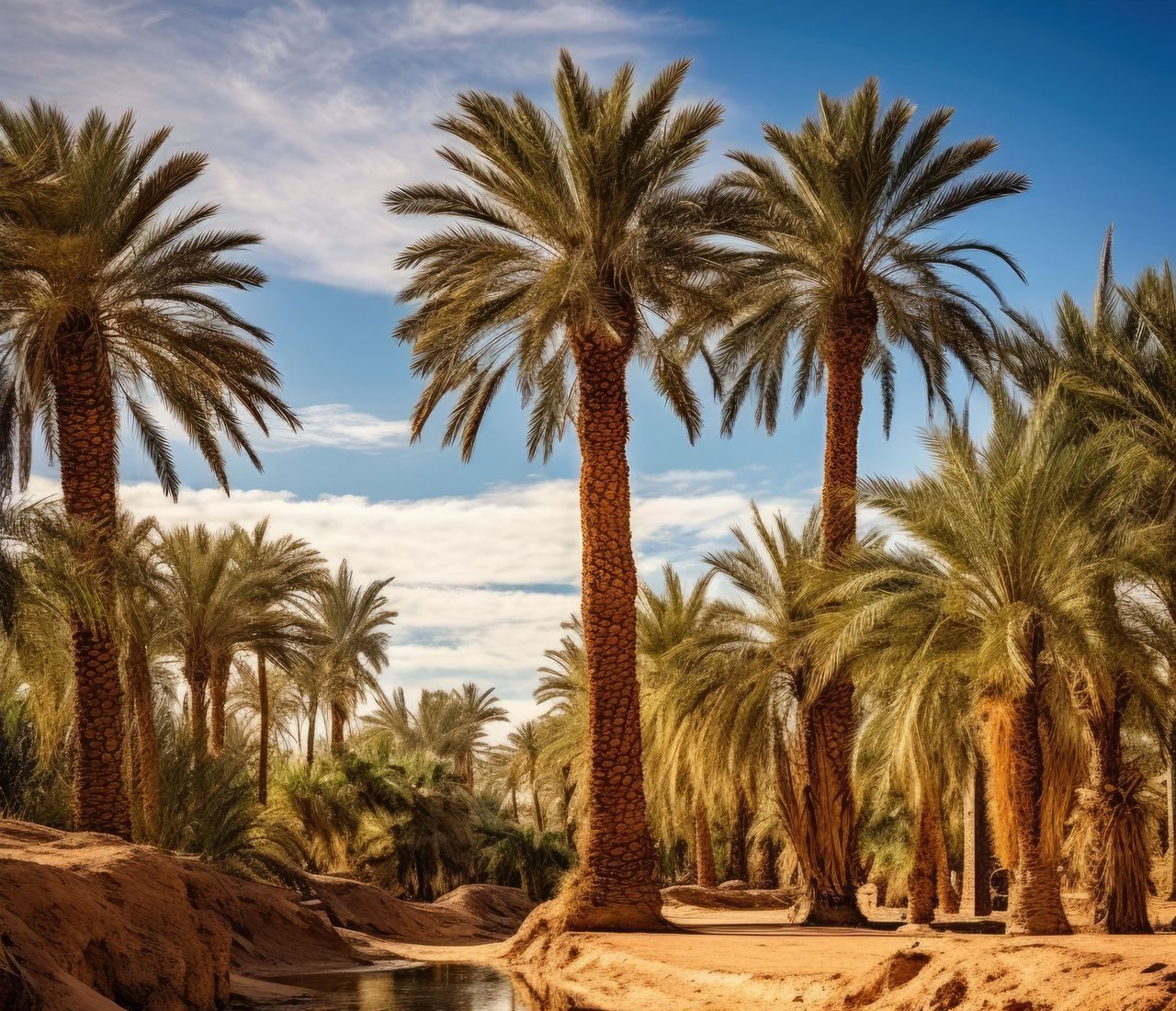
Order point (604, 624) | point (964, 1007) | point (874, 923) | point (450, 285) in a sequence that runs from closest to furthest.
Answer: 1. point (964, 1007)
2. point (604, 624)
3. point (450, 285)
4. point (874, 923)

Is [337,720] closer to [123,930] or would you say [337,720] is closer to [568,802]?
[568,802]

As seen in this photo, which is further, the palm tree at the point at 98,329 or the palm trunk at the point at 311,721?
the palm trunk at the point at 311,721

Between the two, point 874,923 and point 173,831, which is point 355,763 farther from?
point 874,923

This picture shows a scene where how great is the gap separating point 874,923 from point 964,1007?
1655 centimetres

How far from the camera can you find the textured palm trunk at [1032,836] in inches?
674

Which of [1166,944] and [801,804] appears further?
[801,804]

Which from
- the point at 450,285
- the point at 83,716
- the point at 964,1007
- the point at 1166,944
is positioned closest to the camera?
the point at 964,1007

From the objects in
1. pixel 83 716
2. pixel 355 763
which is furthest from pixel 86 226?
pixel 355 763

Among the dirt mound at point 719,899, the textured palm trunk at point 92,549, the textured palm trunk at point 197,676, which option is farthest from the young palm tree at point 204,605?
the dirt mound at point 719,899

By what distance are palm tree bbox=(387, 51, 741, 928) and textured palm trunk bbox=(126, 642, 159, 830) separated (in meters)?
7.92

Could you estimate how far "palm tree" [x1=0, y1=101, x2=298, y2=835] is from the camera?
18828 millimetres

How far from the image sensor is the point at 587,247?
20094mm

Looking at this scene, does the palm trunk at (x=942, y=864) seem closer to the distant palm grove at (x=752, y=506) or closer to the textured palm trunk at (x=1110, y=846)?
the distant palm grove at (x=752, y=506)

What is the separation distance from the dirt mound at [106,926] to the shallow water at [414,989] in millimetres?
1962
